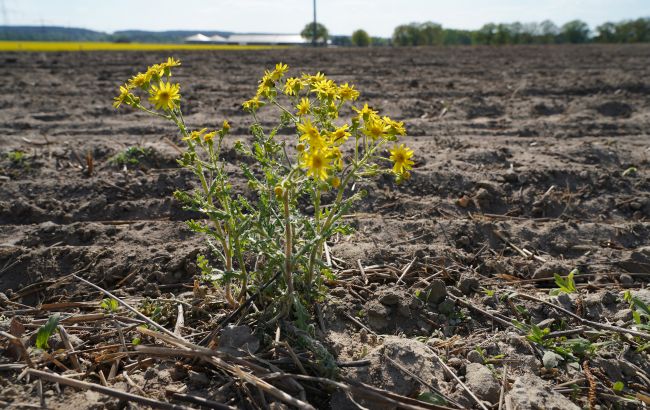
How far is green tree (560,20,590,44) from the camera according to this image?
67.3 meters

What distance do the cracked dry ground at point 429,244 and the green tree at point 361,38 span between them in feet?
239

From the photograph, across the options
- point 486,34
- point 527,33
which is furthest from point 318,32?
point 527,33

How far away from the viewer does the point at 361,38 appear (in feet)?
248

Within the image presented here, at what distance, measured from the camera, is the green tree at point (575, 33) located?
221ft

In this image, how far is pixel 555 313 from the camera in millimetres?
2576

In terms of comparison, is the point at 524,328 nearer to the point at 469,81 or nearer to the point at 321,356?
the point at 321,356

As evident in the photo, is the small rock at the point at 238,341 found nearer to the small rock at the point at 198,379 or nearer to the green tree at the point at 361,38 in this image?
the small rock at the point at 198,379

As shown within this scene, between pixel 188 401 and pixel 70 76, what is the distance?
480 inches

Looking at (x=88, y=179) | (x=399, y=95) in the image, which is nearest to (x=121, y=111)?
(x=88, y=179)

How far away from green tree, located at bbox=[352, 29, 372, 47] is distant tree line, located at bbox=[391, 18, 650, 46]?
502cm

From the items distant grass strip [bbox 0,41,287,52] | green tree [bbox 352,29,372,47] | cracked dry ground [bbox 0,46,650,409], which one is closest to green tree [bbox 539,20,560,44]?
green tree [bbox 352,29,372,47]

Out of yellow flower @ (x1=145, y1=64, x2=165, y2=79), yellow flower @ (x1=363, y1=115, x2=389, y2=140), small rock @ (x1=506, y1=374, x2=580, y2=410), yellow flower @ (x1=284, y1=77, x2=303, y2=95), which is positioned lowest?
small rock @ (x1=506, y1=374, x2=580, y2=410)

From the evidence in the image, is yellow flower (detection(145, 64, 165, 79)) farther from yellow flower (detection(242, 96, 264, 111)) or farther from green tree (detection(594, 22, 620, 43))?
green tree (detection(594, 22, 620, 43))

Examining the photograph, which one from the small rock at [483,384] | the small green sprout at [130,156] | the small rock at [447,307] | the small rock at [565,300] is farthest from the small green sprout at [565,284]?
the small green sprout at [130,156]
